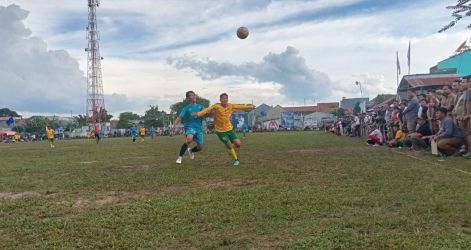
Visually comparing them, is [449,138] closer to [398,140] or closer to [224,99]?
[398,140]

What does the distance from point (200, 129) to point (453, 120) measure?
7119 millimetres

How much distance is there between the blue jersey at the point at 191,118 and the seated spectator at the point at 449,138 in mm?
6578

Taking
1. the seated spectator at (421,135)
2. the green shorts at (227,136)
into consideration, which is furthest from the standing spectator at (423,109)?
the green shorts at (227,136)

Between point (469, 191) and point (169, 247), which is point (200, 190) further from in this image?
point (469, 191)

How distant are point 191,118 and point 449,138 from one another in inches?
276

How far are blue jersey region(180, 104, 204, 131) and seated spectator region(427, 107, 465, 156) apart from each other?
6.58 m

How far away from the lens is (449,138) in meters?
12.2

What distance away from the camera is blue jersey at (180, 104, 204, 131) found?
41.6 feet

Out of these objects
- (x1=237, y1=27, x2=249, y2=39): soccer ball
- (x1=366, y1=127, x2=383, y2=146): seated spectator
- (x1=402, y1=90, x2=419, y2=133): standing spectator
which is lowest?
(x1=366, y1=127, x2=383, y2=146): seated spectator

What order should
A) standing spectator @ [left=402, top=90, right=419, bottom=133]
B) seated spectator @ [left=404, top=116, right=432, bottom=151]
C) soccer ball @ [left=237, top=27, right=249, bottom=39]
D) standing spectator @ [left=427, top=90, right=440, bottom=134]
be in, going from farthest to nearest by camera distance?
soccer ball @ [left=237, top=27, right=249, bottom=39]
standing spectator @ [left=402, top=90, right=419, bottom=133]
seated spectator @ [left=404, top=116, right=432, bottom=151]
standing spectator @ [left=427, top=90, right=440, bottom=134]

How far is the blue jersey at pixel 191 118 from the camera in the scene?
1269 cm

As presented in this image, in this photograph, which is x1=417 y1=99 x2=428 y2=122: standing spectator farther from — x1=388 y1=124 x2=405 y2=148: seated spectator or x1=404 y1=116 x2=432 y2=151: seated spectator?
x1=388 y1=124 x2=405 y2=148: seated spectator

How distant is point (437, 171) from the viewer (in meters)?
8.78

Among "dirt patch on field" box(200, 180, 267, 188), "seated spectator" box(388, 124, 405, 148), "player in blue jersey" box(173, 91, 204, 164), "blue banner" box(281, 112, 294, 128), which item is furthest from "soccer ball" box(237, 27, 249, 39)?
"blue banner" box(281, 112, 294, 128)
